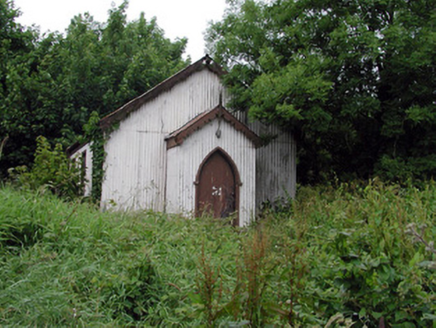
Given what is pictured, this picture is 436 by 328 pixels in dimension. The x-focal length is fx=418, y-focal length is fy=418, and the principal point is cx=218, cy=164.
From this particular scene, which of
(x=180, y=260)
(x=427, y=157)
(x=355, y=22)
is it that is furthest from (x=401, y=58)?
(x=180, y=260)

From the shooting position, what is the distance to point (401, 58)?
39.0 ft

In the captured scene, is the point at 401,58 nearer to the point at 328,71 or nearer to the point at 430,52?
the point at 430,52

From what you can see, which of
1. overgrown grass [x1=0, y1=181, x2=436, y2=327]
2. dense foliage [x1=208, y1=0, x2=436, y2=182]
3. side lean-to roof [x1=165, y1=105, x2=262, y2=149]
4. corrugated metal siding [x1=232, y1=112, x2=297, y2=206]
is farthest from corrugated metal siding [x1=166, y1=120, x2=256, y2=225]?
overgrown grass [x1=0, y1=181, x2=436, y2=327]

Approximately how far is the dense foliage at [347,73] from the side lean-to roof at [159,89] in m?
0.87

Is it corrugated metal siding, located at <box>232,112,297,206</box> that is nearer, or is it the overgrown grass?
the overgrown grass

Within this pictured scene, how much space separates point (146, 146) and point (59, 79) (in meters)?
11.3

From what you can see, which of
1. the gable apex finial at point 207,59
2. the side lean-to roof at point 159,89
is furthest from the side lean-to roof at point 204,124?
the gable apex finial at point 207,59

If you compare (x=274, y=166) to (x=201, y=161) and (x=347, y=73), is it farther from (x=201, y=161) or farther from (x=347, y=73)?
(x=347, y=73)

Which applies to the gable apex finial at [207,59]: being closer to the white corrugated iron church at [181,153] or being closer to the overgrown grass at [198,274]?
the white corrugated iron church at [181,153]

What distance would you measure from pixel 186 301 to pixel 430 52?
10.6 meters

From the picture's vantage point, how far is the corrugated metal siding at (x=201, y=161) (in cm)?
1210

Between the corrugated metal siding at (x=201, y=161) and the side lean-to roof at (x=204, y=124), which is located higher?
the side lean-to roof at (x=204, y=124)

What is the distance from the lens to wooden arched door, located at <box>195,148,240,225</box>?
488 inches

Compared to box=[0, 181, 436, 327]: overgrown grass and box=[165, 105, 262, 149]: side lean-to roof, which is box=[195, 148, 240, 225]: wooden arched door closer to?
box=[165, 105, 262, 149]: side lean-to roof
